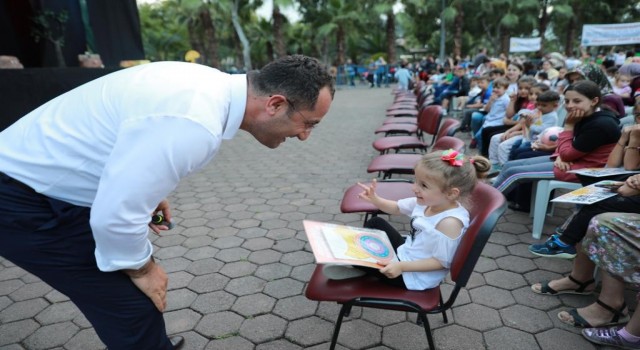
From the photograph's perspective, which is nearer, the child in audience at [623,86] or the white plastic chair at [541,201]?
the white plastic chair at [541,201]

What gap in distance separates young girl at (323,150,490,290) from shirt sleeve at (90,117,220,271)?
92 centimetres

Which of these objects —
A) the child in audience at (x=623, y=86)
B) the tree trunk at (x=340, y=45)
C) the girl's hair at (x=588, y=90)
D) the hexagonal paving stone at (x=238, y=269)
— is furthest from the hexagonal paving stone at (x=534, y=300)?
the tree trunk at (x=340, y=45)

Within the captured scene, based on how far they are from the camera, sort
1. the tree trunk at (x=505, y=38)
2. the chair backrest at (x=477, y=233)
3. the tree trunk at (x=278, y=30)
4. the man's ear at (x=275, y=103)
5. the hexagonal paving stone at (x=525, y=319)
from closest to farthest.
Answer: the man's ear at (x=275, y=103) → the chair backrest at (x=477, y=233) → the hexagonal paving stone at (x=525, y=319) → the tree trunk at (x=278, y=30) → the tree trunk at (x=505, y=38)

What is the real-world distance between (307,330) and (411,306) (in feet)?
2.57

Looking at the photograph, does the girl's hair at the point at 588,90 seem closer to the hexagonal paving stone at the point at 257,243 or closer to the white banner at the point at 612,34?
the hexagonal paving stone at the point at 257,243

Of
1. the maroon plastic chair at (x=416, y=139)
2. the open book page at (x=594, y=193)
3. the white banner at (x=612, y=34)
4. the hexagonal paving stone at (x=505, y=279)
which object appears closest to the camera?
the open book page at (x=594, y=193)

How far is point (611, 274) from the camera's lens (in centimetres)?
201

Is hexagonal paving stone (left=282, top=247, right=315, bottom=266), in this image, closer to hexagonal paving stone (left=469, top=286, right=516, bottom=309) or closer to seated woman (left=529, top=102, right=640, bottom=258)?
hexagonal paving stone (left=469, top=286, right=516, bottom=309)

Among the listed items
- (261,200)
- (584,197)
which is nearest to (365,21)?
(261,200)

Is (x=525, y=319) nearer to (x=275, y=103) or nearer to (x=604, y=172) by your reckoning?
(x=604, y=172)

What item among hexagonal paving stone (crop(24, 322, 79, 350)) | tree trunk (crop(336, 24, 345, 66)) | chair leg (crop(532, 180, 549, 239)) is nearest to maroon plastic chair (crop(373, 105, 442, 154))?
chair leg (crop(532, 180, 549, 239))

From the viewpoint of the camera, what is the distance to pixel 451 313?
2.29 meters

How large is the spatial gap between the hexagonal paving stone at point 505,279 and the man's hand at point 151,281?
2161 millimetres

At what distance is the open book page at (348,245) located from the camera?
162 cm
